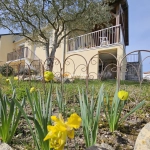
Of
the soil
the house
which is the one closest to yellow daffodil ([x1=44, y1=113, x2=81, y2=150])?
the soil

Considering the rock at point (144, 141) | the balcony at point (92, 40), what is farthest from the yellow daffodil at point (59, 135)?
the balcony at point (92, 40)

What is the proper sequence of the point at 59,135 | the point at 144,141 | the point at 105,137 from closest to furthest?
1. the point at 59,135
2. the point at 144,141
3. the point at 105,137

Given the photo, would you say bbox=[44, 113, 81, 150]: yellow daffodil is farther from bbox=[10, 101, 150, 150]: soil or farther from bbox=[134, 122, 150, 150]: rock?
bbox=[134, 122, 150, 150]: rock

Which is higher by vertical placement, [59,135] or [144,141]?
[59,135]

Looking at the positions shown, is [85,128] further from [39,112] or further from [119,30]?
[119,30]

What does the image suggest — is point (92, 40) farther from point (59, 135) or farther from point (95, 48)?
point (59, 135)

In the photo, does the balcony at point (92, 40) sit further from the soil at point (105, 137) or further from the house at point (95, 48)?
the soil at point (105, 137)

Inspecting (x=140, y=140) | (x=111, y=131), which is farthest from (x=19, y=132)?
(x=140, y=140)

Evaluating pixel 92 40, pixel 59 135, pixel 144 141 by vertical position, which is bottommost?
pixel 144 141

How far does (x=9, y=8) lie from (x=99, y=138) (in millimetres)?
9222

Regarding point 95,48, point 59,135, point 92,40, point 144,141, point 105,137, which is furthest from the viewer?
point 92,40

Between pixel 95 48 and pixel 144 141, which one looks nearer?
pixel 144 141

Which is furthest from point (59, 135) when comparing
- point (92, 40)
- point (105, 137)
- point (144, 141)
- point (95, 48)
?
point (92, 40)

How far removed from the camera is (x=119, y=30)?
9883mm
